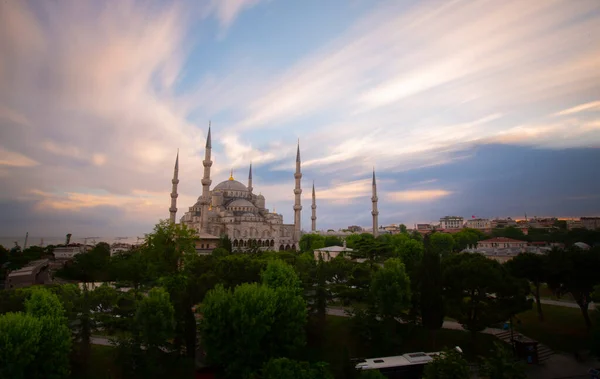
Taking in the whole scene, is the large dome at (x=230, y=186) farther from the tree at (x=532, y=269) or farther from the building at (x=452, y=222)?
the building at (x=452, y=222)

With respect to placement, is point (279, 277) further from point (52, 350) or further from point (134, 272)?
A: point (134, 272)

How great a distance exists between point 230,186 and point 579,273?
73.7 metres

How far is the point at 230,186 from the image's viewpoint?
86.0m

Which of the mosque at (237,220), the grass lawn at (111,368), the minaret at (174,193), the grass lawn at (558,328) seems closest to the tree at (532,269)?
the grass lawn at (558,328)

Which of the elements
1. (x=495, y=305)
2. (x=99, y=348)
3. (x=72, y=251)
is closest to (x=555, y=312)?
(x=495, y=305)

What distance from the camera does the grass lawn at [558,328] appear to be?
19.2 m

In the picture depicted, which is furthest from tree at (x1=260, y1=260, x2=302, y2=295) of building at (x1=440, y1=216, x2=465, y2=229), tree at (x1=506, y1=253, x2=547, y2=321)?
building at (x1=440, y1=216, x2=465, y2=229)

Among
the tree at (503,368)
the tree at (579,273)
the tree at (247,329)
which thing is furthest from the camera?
the tree at (579,273)

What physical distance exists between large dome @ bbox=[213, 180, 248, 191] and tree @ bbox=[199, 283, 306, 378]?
71118 mm

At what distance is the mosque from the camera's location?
64.1 m

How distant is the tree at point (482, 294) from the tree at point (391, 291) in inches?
89.3

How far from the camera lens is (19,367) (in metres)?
12.7

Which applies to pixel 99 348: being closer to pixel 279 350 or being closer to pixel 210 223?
pixel 279 350

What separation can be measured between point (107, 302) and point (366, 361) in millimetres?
16864
